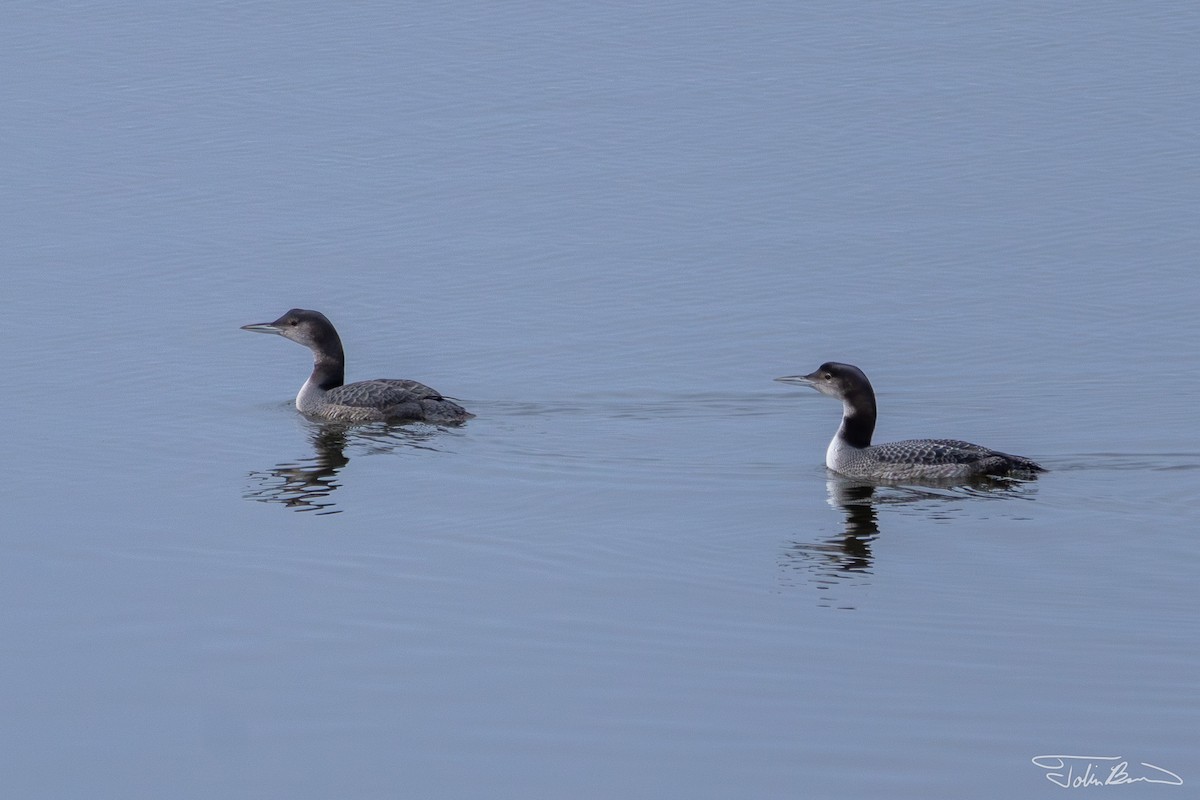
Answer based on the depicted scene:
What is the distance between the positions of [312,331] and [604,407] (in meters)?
3.19

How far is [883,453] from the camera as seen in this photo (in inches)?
623

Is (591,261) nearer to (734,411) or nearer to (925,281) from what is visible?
(925,281)

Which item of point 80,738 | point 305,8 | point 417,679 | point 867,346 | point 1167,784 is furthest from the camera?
point 305,8

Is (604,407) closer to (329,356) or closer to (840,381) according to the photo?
(840,381)

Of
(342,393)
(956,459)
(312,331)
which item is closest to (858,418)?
(956,459)

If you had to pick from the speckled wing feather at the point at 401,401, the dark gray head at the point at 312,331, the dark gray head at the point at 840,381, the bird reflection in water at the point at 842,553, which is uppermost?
the dark gray head at the point at 312,331

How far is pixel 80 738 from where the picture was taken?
386 inches

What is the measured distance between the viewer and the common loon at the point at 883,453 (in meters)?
15.3

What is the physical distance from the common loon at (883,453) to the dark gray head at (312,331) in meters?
4.96

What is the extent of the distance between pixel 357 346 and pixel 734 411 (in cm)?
534

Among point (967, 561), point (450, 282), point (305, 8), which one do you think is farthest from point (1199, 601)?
point (305, 8)

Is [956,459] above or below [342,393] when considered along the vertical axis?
below
